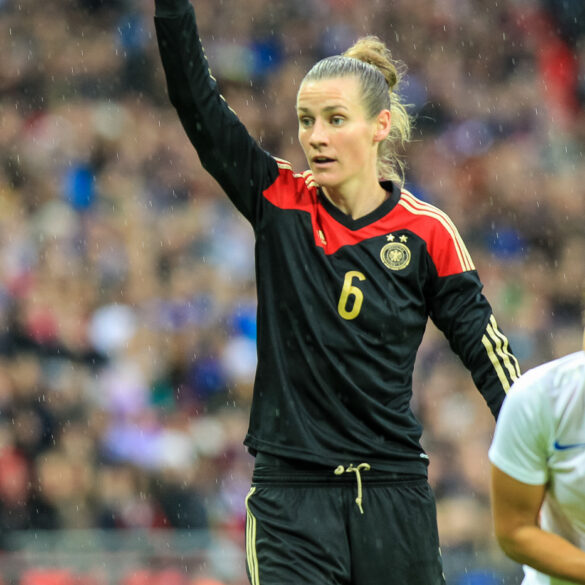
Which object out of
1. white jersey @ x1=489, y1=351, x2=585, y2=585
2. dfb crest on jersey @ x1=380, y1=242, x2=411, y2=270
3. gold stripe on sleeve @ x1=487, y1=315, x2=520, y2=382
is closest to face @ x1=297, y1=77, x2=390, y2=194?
dfb crest on jersey @ x1=380, y1=242, x2=411, y2=270

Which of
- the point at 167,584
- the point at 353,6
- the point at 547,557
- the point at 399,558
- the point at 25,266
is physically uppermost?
the point at 353,6

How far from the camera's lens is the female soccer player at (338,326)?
12.4 ft

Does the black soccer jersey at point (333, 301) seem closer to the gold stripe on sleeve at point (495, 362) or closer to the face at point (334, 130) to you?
the gold stripe on sleeve at point (495, 362)

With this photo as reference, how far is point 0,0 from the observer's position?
10.9m

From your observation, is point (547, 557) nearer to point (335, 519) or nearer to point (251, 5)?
point (335, 519)

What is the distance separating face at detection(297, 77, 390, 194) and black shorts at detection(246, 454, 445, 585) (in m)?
0.93

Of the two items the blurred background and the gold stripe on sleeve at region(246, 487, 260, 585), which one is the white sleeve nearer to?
the gold stripe on sleeve at region(246, 487, 260, 585)

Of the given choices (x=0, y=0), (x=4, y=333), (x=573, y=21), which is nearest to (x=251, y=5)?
(x=0, y=0)

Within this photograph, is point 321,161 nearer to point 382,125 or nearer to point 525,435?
point 382,125

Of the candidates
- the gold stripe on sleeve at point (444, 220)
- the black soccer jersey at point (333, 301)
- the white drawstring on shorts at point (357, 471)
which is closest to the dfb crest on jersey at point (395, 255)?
the black soccer jersey at point (333, 301)

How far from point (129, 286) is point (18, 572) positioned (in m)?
2.94

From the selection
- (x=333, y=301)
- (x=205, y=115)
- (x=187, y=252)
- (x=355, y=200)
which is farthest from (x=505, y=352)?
(x=187, y=252)

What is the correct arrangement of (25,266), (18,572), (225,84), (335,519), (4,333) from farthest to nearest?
(225,84)
(25,266)
(4,333)
(18,572)
(335,519)

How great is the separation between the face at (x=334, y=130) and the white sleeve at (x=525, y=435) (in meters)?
1.43
